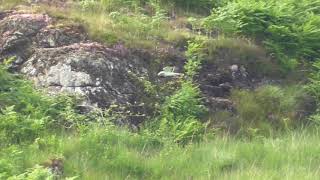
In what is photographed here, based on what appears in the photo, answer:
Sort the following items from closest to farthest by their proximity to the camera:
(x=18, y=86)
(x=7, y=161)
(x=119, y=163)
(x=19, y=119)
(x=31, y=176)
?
(x=31, y=176) → (x=7, y=161) → (x=119, y=163) → (x=19, y=119) → (x=18, y=86)

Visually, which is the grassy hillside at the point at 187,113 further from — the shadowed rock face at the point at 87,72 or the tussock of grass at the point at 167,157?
the shadowed rock face at the point at 87,72

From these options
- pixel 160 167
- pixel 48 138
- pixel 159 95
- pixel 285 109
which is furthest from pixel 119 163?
pixel 285 109

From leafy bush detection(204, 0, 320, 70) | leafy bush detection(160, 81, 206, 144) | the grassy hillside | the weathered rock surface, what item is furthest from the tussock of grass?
leafy bush detection(204, 0, 320, 70)

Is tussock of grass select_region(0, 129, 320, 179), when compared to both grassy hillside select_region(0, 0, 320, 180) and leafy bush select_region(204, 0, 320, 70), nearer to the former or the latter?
grassy hillside select_region(0, 0, 320, 180)

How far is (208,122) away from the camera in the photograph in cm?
858

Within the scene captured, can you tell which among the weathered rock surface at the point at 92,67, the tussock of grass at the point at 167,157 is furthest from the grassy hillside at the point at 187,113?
the weathered rock surface at the point at 92,67

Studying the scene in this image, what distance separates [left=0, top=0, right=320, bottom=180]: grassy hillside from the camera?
23.6ft

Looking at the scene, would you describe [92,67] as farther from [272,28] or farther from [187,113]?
[272,28]

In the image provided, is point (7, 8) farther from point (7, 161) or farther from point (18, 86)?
point (7, 161)

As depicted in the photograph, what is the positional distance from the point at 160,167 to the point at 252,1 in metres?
4.56

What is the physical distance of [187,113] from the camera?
8672 millimetres

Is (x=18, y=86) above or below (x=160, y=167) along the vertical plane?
above

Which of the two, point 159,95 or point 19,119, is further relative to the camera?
point 159,95

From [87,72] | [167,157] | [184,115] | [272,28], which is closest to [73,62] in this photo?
[87,72]
